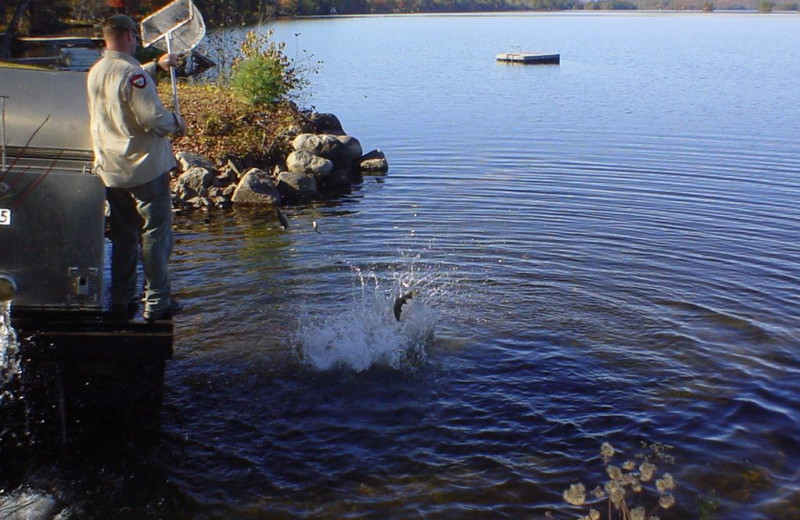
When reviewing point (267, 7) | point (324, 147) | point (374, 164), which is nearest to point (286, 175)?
point (324, 147)

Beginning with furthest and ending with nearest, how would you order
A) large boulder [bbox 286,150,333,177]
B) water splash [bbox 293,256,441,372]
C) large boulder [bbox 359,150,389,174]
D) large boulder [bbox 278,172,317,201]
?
large boulder [bbox 359,150,389,174]
large boulder [bbox 286,150,333,177]
large boulder [bbox 278,172,317,201]
water splash [bbox 293,256,441,372]

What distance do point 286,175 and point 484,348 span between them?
853 cm

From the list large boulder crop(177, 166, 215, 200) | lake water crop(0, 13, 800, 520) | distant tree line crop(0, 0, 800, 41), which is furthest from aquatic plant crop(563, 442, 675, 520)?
distant tree line crop(0, 0, 800, 41)

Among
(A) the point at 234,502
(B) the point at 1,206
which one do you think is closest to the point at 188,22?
(B) the point at 1,206

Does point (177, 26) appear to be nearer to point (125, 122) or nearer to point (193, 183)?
point (125, 122)

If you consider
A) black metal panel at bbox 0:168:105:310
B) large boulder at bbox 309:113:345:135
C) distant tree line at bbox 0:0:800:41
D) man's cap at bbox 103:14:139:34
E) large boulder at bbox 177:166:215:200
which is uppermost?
distant tree line at bbox 0:0:800:41

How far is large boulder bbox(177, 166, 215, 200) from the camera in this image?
15.3m

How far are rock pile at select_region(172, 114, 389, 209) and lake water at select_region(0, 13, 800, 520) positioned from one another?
2.25 feet

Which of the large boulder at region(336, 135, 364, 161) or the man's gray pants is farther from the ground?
the man's gray pants

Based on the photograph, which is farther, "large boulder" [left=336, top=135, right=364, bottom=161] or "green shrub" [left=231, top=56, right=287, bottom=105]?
"green shrub" [left=231, top=56, right=287, bottom=105]

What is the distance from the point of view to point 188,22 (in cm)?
785

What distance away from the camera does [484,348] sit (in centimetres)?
868

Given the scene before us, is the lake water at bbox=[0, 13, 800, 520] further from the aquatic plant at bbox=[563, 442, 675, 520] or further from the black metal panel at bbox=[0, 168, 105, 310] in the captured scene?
the black metal panel at bbox=[0, 168, 105, 310]

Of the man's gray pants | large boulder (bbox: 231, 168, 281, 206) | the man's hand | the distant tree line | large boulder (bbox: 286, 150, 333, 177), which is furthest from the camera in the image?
the distant tree line
